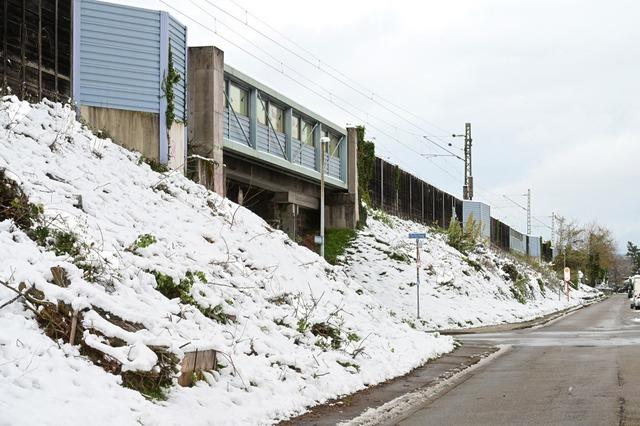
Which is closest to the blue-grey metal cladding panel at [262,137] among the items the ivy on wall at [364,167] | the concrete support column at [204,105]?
the concrete support column at [204,105]

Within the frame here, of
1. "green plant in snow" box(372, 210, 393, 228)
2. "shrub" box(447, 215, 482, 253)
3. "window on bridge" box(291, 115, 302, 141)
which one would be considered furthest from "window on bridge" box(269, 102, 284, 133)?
"shrub" box(447, 215, 482, 253)

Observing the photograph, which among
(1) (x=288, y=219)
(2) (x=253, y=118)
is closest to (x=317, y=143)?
(1) (x=288, y=219)

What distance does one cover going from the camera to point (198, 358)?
10.0 metres

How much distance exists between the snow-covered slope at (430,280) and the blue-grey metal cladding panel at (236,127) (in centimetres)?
762

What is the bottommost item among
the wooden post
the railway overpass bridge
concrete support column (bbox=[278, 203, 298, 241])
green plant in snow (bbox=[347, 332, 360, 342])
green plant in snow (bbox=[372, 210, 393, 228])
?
green plant in snow (bbox=[347, 332, 360, 342])

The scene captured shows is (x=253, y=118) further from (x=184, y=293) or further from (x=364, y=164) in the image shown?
(x=184, y=293)

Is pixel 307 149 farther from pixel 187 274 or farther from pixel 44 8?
pixel 187 274

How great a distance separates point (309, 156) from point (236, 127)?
25.1 feet

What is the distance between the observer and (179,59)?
2212 cm

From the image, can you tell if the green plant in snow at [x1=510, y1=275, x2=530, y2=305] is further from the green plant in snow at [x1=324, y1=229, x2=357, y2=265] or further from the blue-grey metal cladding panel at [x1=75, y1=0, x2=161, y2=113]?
the blue-grey metal cladding panel at [x1=75, y1=0, x2=161, y2=113]

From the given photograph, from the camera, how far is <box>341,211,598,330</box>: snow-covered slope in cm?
3269

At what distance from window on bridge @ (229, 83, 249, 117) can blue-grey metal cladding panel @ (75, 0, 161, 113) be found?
18.9 feet

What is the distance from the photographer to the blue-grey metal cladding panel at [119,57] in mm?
19938

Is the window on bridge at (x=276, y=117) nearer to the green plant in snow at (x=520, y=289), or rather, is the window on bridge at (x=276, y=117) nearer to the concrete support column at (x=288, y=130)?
the concrete support column at (x=288, y=130)
